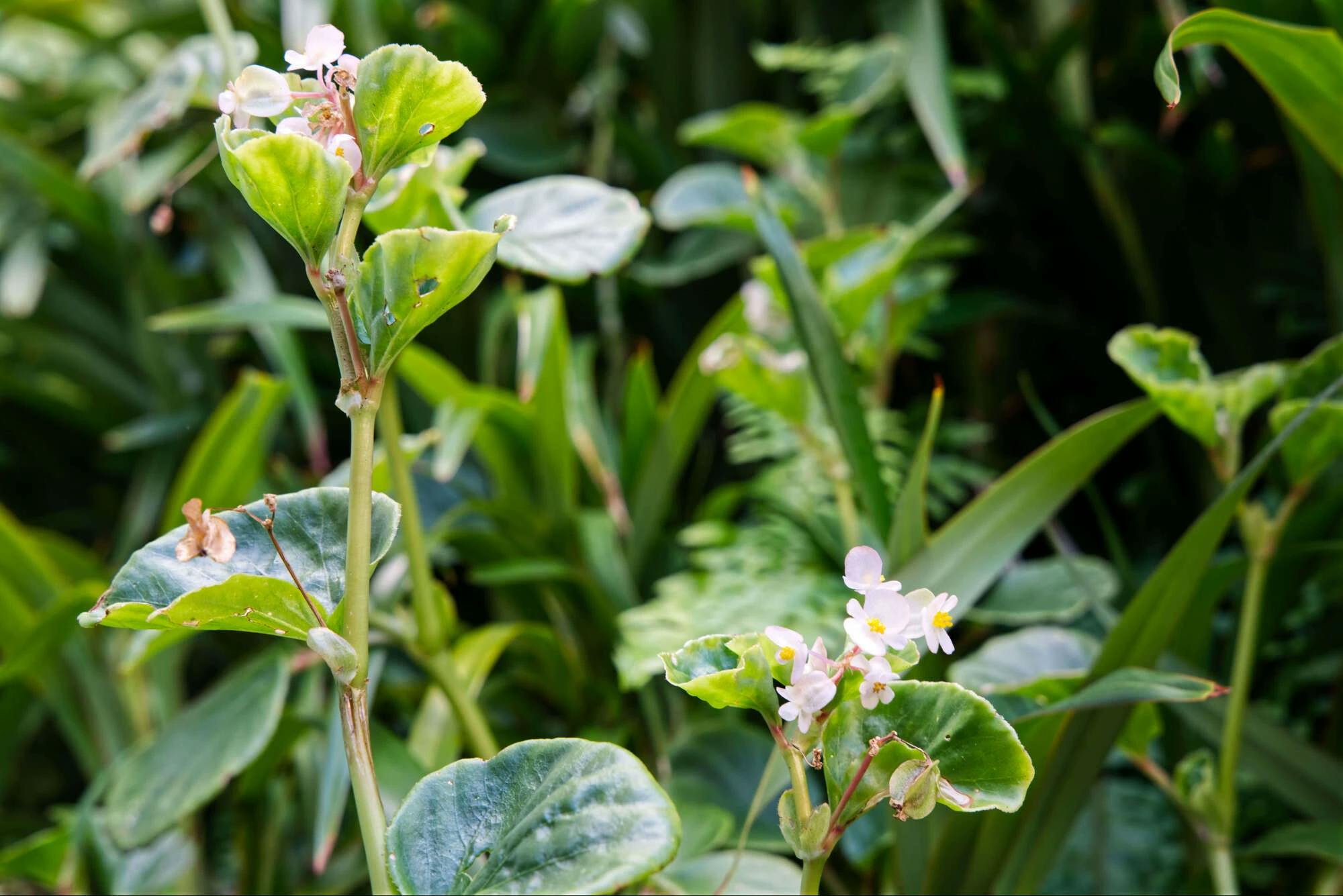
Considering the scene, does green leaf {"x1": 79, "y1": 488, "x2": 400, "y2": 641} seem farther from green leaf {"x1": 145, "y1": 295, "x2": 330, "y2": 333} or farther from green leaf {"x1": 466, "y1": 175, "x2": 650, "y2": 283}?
green leaf {"x1": 145, "y1": 295, "x2": 330, "y2": 333}

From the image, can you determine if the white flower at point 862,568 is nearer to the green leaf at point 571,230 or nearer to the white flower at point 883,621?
the white flower at point 883,621

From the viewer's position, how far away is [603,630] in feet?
2.31

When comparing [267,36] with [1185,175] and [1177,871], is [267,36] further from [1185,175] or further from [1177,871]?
[1177,871]

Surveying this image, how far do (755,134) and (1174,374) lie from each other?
0.42 m

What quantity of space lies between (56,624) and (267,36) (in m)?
0.58

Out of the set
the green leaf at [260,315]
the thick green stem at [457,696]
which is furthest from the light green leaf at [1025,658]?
the green leaf at [260,315]

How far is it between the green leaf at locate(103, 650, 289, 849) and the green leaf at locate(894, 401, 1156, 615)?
361mm

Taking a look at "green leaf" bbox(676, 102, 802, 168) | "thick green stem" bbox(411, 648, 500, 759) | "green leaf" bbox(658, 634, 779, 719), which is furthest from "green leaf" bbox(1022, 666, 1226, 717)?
"green leaf" bbox(676, 102, 802, 168)

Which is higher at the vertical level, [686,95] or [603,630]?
[686,95]

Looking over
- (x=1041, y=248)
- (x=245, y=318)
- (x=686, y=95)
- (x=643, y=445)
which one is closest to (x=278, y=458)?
(x=245, y=318)

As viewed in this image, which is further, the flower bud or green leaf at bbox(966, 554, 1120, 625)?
green leaf at bbox(966, 554, 1120, 625)

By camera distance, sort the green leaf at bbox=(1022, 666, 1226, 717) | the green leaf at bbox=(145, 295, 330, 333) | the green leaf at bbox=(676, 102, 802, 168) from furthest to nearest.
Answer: the green leaf at bbox=(676, 102, 802, 168) < the green leaf at bbox=(145, 295, 330, 333) < the green leaf at bbox=(1022, 666, 1226, 717)

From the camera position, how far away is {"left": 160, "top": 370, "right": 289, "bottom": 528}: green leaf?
27.5 inches

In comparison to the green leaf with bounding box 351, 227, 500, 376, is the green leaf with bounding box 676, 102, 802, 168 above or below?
above
